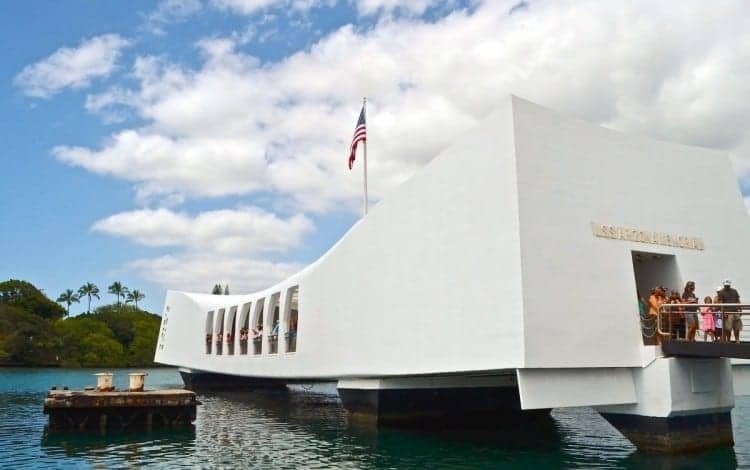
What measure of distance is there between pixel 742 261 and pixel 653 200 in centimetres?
360

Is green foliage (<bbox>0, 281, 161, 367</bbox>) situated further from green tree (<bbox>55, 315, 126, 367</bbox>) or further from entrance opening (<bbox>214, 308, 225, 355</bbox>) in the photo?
entrance opening (<bbox>214, 308, 225, 355</bbox>)

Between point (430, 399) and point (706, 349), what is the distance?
29.4ft

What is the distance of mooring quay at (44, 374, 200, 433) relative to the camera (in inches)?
759

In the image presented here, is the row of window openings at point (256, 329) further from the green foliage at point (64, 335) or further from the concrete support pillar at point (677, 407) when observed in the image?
the green foliage at point (64, 335)

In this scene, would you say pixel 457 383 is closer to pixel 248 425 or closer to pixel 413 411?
pixel 413 411

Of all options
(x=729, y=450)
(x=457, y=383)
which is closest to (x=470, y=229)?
(x=457, y=383)

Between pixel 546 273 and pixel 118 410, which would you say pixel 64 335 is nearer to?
pixel 118 410

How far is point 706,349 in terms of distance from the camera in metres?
12.3

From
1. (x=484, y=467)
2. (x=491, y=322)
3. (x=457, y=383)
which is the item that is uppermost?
(x=491, y=322)

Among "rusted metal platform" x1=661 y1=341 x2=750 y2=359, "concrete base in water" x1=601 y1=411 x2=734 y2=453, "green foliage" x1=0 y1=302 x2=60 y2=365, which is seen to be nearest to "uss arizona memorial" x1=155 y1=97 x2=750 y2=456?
"concrete base in water" x1=601 y1=411 x2=734 y2=453

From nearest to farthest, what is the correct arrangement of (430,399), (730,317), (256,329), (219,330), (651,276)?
(730,317) → (651,276) → (430,399) → (256,329) → (219,330)

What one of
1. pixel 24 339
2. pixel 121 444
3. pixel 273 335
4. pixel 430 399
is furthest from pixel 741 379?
pixel 24 339

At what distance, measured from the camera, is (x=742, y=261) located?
55.7ft

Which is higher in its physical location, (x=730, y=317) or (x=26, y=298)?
(x=26, y=298)
